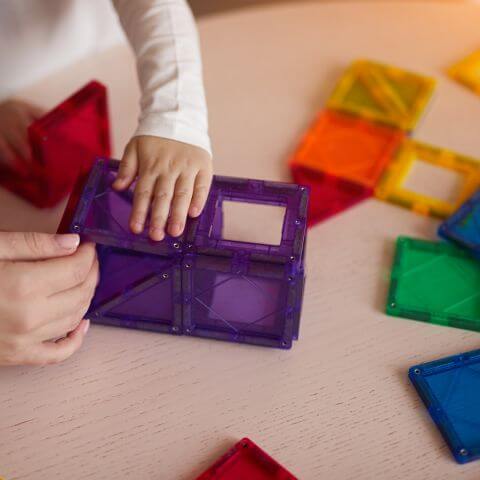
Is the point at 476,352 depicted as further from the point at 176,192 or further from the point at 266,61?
the point at 266,61

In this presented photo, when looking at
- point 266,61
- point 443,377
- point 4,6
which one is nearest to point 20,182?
point 4,6

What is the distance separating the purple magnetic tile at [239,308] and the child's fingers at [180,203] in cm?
5

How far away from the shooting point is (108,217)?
2.35ft

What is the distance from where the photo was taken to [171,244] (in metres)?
0.63

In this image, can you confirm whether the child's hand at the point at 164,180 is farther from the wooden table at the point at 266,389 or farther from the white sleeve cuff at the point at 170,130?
the wooden table at the point at 266,389

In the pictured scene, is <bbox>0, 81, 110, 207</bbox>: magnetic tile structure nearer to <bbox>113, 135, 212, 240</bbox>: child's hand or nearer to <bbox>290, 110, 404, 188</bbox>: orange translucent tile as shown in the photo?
<bbox>113, 135, 212, 240</bbox>: child's hand

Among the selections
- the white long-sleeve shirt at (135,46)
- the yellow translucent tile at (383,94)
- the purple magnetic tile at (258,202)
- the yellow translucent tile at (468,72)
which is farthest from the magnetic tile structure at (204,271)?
the yellow translucent tile at (468,72)

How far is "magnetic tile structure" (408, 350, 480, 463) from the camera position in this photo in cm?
60

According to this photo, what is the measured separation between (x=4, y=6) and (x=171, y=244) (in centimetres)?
51

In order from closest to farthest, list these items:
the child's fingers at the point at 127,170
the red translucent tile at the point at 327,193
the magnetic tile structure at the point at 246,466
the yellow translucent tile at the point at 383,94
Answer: the magnetic tile structure at the point at 246,466 → the child's fingers at the point at 127,170 → the red translucent tile at the point at 327,193 → the yellow translucent tile at the point at 383,94

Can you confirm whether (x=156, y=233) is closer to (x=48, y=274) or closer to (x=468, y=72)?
(x=48, y=274)

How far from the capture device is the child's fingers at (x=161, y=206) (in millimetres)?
635

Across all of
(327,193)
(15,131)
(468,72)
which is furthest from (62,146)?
(468,72)

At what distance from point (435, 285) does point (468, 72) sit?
42 centimetres
